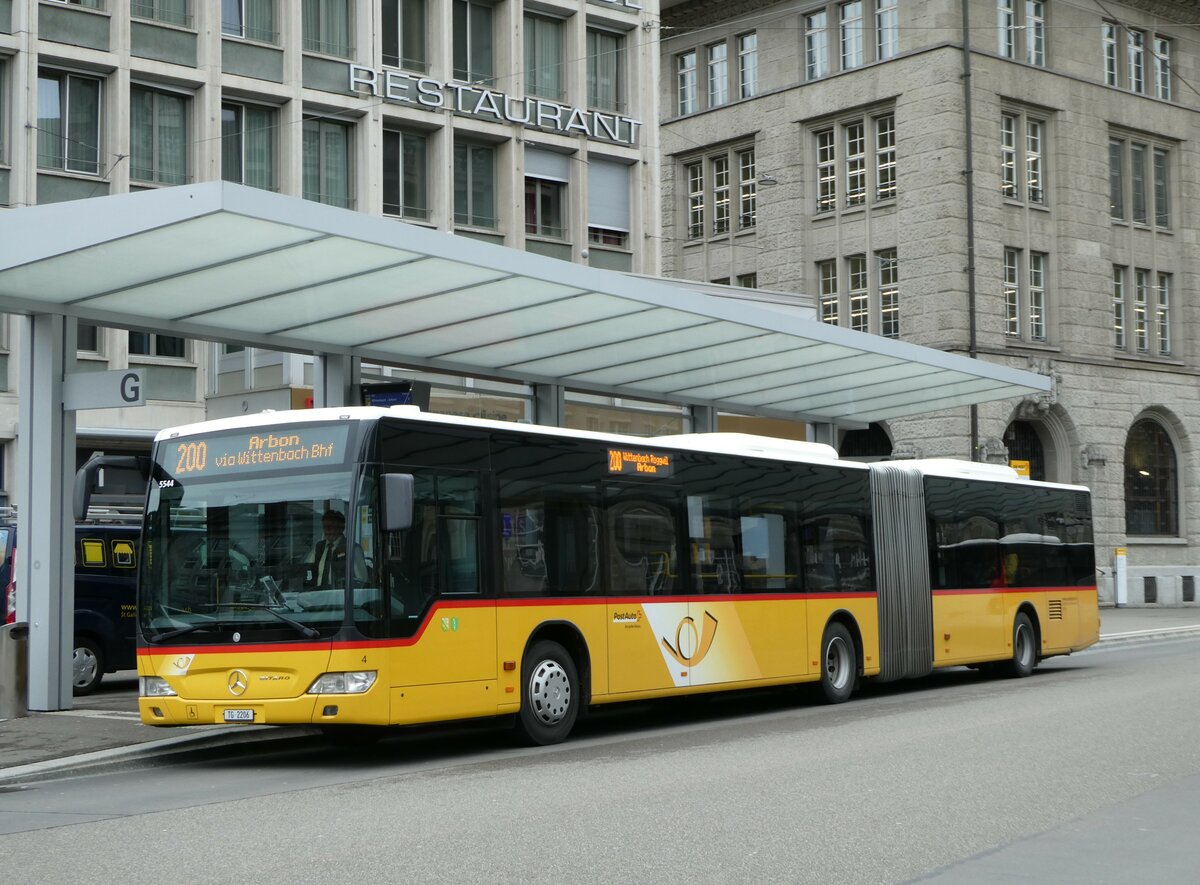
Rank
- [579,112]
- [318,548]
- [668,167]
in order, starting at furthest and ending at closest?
[668,167] → [579,112] → [318,548]

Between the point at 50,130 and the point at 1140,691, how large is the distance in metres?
21.9

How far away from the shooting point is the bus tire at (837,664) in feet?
60.4

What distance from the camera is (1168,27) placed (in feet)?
161

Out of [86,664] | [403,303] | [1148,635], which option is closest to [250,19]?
[86,664]

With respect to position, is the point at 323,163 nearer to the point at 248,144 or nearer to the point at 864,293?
the point at 248,144

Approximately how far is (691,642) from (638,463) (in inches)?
72.2

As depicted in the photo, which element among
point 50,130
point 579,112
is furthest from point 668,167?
point 50,130

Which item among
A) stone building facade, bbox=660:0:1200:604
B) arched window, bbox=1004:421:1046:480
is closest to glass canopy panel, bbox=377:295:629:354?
stone building facade, bbox=660:0:1200:604

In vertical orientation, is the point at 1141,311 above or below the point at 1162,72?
below

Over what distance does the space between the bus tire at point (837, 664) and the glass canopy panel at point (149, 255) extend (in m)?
Result: 7.82

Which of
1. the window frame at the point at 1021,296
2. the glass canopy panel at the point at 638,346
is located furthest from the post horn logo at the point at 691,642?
the window frame at the point at 1021,296

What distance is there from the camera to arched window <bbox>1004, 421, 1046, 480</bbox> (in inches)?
1753

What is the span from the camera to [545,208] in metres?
37.0

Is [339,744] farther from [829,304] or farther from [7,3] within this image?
[829,304]
